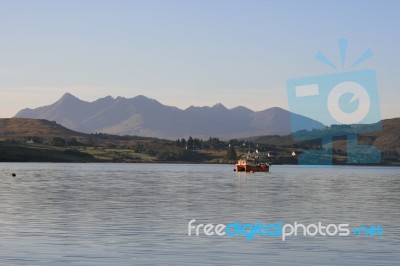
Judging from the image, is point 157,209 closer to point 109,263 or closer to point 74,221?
point 74,221

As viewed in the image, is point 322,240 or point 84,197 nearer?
point 322,240

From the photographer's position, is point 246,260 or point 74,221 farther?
point 74,221

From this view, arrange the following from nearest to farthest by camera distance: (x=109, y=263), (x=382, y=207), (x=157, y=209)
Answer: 1. (x=109, y=263)
2. (x=157, y=209)
3. (x=382, y=207)

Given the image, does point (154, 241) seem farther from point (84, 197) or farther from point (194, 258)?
point (84, 197)

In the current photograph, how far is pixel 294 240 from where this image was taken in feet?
188

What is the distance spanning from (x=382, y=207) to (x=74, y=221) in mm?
42606

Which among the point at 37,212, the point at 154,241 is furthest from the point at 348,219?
the point at 37,212

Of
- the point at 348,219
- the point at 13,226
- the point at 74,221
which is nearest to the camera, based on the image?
the point at 13,226

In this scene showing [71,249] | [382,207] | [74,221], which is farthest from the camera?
[382,207]

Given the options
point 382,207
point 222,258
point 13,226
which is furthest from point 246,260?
point 382,207

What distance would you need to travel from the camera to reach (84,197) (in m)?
107

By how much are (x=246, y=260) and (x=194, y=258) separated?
3402 mm

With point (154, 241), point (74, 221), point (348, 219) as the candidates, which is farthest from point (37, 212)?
point (348, 219)

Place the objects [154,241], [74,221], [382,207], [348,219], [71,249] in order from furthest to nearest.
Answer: [382,207] < [348,219] < [74,221] < [154,241] < [71,249]
